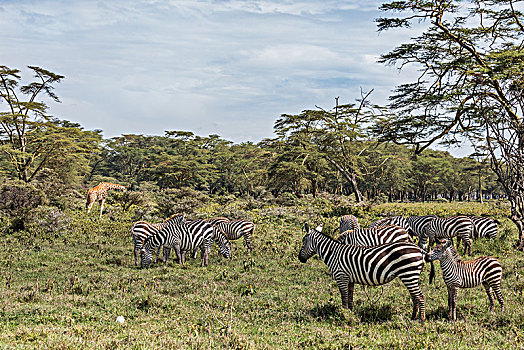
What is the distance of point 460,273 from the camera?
7.55 metres

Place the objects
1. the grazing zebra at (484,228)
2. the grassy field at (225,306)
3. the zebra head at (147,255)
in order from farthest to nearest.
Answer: the grazing zebra at (484,228), the zebra head at (147,255), the grassy field at (225,306)

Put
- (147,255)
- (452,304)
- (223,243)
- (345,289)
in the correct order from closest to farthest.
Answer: (452,304) < (345,289) < (147,255) < (223,243)

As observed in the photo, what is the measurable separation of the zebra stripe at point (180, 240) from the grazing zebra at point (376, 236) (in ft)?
14.0

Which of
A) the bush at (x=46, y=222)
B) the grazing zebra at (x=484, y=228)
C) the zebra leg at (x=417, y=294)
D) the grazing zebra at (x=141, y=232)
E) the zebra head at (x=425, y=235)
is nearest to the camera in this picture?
the zebra leg at (x=417, y=294)

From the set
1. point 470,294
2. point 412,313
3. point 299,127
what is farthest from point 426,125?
point 299,127

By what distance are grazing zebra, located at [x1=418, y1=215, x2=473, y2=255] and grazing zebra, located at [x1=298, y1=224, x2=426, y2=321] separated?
663 cm

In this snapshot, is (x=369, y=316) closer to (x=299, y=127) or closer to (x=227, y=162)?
(x=299, y=127)

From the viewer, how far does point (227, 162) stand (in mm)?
61406

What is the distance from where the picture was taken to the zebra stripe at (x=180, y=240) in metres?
12.5

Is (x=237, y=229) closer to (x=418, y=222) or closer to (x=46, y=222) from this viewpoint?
(x=418, y=222)

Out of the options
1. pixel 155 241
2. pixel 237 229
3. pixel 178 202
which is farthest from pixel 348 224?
pixel 178 202

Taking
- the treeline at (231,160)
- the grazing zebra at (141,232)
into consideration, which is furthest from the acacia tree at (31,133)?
the grazing zebra at (141,232)

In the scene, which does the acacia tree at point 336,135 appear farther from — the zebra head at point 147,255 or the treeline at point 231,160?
the zebra head at point 147,255

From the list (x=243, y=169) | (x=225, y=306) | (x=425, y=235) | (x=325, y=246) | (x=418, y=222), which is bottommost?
(x=225, y=306)
